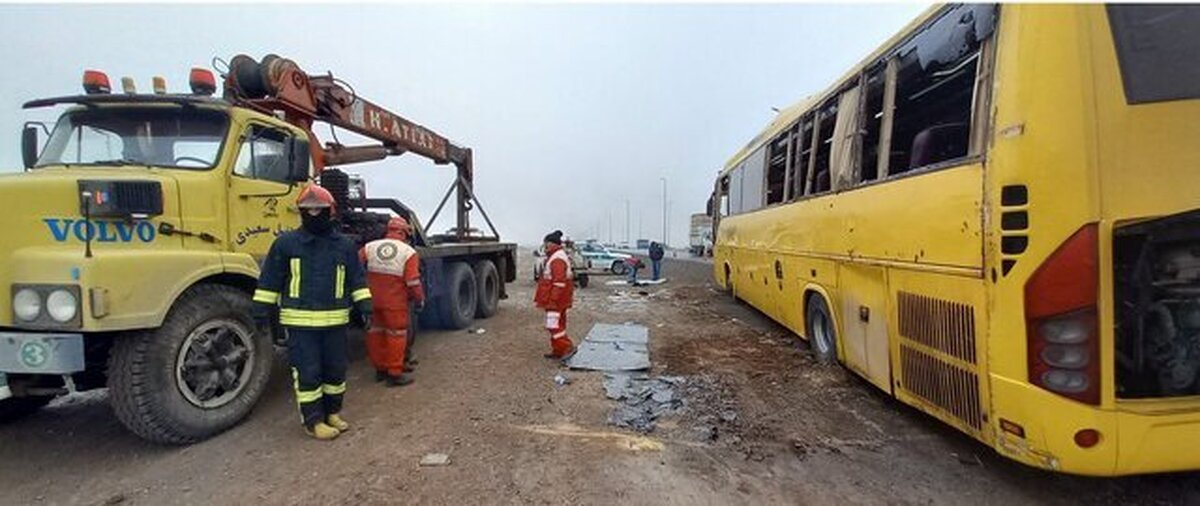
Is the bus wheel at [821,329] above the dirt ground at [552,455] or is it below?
above

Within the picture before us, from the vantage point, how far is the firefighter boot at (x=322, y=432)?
3.78 metres

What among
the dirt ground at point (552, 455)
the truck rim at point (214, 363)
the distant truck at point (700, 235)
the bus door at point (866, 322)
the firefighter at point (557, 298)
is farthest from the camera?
the distant truck at point (700, 235)

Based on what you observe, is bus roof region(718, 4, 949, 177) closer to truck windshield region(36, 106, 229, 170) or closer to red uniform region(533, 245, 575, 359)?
red uniform region(533, 245, 575, 359)

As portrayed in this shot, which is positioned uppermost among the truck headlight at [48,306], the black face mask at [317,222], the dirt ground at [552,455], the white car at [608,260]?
the black face mask at [317,222]

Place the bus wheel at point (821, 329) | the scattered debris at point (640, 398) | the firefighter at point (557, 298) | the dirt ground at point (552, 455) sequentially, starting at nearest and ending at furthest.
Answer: the dirt ground at point (552, 455) → the scattered debris at point (640, 398) → the bus wheel at point (821, 329) → the firefighter at point (557, 298)

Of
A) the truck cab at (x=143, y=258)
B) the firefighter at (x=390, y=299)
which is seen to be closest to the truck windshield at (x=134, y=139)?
the truck cab at (x=143, y=258)

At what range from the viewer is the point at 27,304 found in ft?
10.6

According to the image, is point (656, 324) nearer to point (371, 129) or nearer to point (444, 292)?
point (444, 292)

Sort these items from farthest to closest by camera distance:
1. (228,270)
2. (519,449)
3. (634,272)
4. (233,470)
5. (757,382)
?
(634,272) → (757,382) → (228,270) → (519,449) → (233,470)

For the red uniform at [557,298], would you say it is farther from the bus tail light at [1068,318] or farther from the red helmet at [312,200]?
the bus tail light at [1068,318]

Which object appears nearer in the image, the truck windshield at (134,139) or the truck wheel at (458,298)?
the truck windshield at (134,139)

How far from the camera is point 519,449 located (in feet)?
11.7

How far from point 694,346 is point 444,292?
145 inches

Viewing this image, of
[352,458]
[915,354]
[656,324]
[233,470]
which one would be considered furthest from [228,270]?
[656,324]
